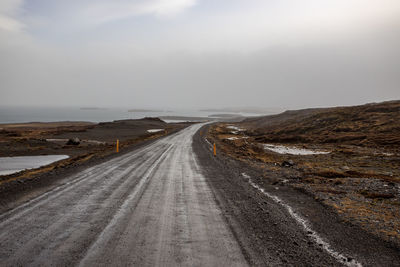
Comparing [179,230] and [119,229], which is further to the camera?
[179,230]

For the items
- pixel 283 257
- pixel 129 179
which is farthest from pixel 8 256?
pixel 129 179

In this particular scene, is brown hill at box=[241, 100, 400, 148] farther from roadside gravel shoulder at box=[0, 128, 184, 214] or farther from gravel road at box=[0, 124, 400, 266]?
roadside gravel shoulder at box=[0, 128, 184, 214]

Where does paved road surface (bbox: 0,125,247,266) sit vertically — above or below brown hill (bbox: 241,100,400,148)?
below

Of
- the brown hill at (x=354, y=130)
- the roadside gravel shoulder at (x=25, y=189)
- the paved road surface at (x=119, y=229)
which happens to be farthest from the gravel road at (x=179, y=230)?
the brown hill at (x=354, y=130)

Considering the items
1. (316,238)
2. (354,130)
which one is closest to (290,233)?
(316,238)

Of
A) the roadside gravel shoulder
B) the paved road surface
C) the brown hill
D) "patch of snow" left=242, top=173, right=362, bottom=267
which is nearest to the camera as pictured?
the paved road surface

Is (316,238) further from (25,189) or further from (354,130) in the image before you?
(354,130)

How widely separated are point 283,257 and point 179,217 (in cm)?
299

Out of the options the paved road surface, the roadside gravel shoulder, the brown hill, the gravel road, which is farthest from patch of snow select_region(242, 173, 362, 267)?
the brown hill

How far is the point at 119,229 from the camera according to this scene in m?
5.86

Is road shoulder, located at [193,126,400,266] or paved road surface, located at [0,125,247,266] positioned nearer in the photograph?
paved road surface, located at [0,125,247,266]

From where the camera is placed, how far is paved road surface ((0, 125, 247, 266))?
4590 millimetres

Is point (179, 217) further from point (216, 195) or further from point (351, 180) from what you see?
point (351, 180)

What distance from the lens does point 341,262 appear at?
470 cm
